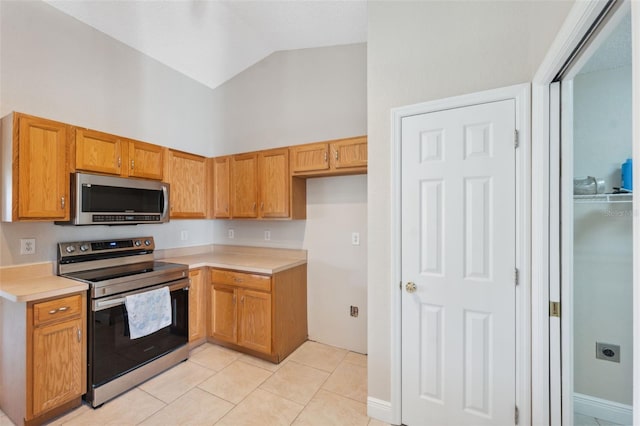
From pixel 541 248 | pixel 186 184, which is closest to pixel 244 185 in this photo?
pixel 186 184

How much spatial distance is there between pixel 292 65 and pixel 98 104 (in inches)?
77.4

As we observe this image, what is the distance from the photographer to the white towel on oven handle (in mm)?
2125

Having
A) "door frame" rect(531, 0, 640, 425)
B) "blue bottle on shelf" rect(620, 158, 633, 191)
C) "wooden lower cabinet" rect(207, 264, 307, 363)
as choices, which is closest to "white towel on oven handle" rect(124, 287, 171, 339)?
"wooden lower cabinet" rect(207, 264, 307, 363)

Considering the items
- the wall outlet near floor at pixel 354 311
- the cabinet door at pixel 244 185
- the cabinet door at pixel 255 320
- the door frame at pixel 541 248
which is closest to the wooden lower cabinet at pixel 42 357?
the cabinet door at pixel 255 320

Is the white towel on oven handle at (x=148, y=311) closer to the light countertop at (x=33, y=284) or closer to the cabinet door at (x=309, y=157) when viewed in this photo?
the light countertop at (x=33, y=284)

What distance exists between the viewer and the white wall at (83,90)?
203 cm

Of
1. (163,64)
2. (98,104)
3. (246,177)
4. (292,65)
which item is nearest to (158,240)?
(246,177)

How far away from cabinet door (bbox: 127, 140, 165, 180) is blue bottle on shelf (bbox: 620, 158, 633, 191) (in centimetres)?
326

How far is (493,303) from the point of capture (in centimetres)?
154

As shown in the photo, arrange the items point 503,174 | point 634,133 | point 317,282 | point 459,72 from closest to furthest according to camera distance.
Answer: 1. point 634,133
2. point 503,174
3. point 459,72
4. point 317,282

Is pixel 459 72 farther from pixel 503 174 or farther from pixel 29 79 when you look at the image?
pixel 29 79

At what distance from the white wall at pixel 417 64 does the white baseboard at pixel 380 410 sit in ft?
0.11

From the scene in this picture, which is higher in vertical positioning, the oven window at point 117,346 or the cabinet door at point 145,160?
the cabinet door at point 145,160

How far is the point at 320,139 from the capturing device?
292 centimetres
